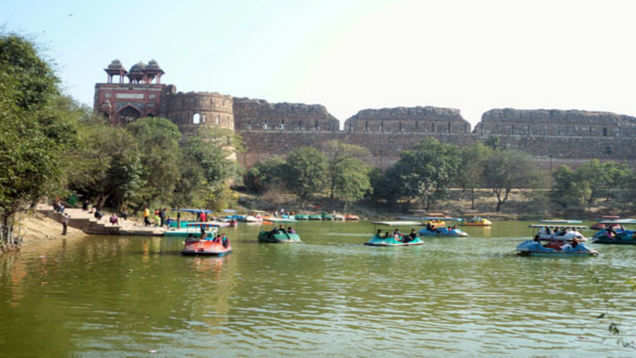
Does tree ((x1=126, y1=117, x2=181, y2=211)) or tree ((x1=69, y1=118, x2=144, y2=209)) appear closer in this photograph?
tree ((x1=69, y1=118, x2=144, y2=209))

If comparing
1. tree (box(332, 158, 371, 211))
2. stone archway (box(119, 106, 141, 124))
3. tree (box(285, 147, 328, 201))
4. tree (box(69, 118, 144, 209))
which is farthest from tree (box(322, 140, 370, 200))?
tree (box(69, 118, 144, 209))

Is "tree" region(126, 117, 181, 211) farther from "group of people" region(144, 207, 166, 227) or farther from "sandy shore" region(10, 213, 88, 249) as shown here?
"sandy shore" region(10, 213, 88, 249)

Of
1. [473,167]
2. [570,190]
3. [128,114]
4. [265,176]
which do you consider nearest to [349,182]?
[265,176]

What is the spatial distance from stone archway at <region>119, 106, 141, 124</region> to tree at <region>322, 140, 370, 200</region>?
1454 centimetres

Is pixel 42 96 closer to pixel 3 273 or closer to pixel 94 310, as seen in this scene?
pixel 3 273

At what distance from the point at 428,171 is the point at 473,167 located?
4.54m

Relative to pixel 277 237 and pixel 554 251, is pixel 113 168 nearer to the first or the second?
pixel 277 237

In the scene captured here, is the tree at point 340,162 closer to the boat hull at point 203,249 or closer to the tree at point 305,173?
the tree at point 305,173

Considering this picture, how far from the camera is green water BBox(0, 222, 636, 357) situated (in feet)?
22.6

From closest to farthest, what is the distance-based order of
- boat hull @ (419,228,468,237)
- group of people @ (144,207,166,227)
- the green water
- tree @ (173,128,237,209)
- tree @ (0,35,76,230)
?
1. the green water
2. tree @ (0,35,76,230)
3. group of people @ (144,207,166,227)
4. boat hull @ (419,228,468,237)
5. tree @ (173,128,237,209)

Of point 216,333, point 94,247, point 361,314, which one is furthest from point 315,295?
point 94,247

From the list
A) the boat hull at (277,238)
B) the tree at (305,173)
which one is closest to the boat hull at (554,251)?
the boat hull at (277,238)

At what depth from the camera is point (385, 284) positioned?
37.6 ft

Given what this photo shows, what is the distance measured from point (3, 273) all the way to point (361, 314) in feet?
22.1
